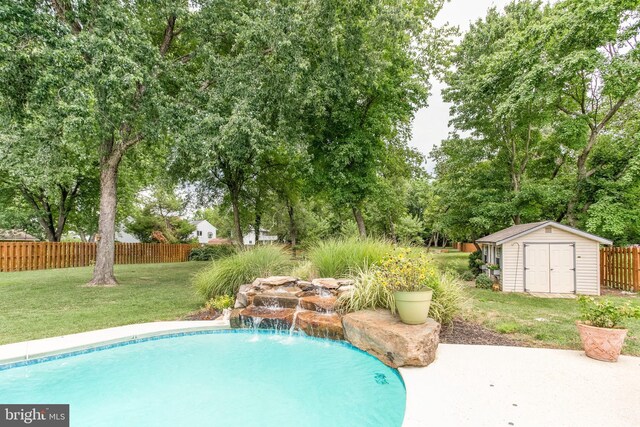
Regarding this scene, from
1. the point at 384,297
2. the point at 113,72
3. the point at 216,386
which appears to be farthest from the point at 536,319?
the point at 113,72

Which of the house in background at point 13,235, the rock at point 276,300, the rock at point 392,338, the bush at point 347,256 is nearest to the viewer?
the rock at point 392,338

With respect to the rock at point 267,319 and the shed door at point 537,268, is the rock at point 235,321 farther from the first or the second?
the shed door at point 537,268

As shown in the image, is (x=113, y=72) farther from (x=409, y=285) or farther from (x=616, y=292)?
(x=616, y=292)

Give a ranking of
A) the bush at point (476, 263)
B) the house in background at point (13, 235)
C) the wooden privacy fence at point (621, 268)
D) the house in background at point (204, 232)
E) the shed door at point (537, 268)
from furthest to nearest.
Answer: the house in background at point (204, 232)
the house in background at point (13, 235)
the bush at point (476, 263)
the shed door at point (537, 268)
the wooden privacy fence at point (621, 268)

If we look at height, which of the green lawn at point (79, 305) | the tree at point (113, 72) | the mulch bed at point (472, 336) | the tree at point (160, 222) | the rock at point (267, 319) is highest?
the tree at point (113, 72)

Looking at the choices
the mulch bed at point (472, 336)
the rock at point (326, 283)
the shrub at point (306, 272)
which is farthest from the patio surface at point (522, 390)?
the shrub at point (306, 272)

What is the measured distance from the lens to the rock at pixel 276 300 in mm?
5520

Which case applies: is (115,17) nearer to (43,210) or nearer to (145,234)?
(43,210)

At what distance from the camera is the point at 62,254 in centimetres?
1516

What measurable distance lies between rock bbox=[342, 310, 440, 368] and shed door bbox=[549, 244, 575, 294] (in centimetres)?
781

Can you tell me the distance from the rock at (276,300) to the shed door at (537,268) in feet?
27.0

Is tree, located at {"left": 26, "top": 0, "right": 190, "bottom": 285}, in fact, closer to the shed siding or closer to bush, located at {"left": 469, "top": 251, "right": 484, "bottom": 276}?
the shed siding

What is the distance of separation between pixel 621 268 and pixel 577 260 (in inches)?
67.9

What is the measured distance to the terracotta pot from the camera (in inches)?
141
